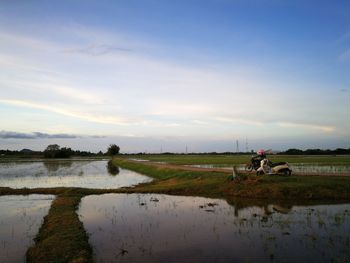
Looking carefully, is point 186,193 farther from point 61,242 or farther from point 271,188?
point 61,242

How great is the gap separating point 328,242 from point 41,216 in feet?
41.5

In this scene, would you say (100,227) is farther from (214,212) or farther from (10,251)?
(214,212)

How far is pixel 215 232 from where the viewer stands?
1259 centimetres

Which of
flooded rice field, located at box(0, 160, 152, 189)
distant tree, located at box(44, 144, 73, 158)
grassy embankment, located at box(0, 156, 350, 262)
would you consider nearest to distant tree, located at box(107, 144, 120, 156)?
distant tree, located at box(44, 144, 73, 158)

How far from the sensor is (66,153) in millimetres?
123750

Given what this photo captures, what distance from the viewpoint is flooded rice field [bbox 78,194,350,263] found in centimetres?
995

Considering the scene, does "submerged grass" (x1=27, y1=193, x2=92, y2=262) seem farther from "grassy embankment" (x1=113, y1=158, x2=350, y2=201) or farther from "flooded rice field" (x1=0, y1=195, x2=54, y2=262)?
"grassy embankment" (x1=113, y1=158, x2=350, y2=201)

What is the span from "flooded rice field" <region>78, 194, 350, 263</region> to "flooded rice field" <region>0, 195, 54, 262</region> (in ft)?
7.08

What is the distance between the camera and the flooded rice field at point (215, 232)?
32.7 feet

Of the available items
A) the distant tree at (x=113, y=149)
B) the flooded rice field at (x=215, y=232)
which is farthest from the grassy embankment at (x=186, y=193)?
the distant tree at (x=113, y=149)

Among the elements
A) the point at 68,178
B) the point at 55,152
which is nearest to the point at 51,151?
the point at 55,152

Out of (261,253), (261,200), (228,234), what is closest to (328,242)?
(261,253)

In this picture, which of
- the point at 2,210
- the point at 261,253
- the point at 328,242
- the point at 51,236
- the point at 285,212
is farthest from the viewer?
the point at 2,210

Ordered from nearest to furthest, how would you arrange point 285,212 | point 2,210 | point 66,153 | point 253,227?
point 253,227 < point 285,212 < point 2,210 < point 66,153
